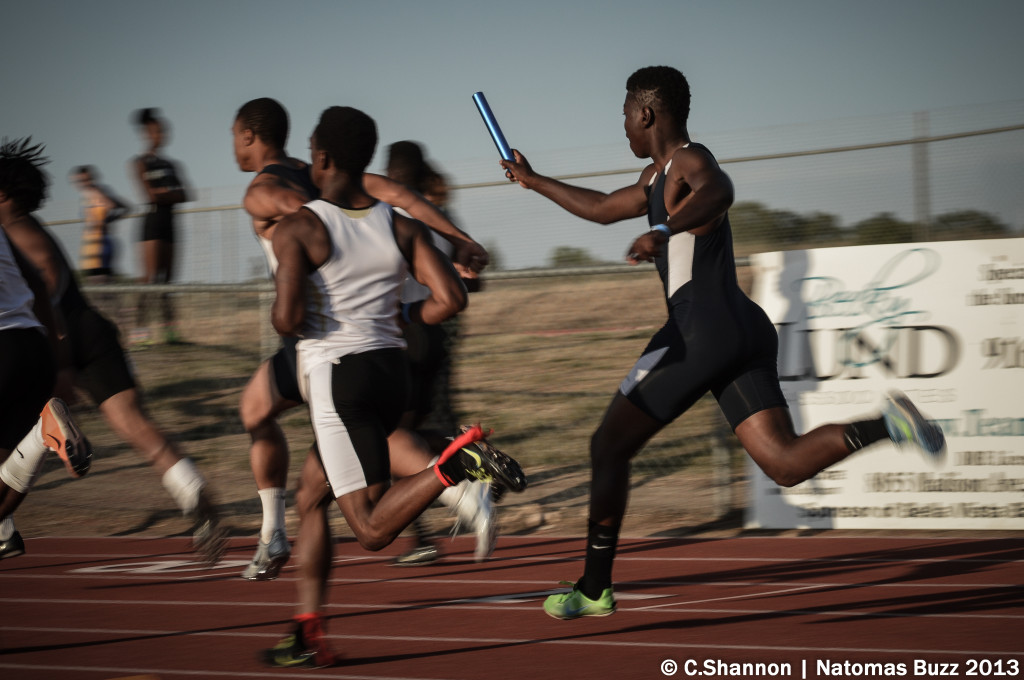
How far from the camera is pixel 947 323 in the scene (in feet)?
22.8

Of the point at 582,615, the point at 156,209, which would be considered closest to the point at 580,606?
the point at 582,615

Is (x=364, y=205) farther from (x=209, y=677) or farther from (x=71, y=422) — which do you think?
(x=71, y=422)

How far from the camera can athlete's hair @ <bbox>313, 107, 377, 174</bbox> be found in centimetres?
411

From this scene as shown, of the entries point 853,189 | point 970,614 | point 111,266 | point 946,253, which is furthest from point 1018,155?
point 111,266

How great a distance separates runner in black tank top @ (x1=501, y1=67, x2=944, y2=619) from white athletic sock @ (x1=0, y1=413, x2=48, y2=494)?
2.63m

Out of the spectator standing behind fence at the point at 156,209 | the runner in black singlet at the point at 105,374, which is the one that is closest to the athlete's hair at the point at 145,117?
the spectator standing behind fence at the point at 156,209

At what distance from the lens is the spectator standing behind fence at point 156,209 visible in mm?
10602

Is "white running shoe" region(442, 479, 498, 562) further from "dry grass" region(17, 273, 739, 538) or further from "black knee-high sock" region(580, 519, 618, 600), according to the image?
"dry grass" region(17, 273, 739, 538)

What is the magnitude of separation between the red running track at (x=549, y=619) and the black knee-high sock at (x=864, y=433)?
0.84 metres

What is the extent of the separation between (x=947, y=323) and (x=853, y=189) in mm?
2483

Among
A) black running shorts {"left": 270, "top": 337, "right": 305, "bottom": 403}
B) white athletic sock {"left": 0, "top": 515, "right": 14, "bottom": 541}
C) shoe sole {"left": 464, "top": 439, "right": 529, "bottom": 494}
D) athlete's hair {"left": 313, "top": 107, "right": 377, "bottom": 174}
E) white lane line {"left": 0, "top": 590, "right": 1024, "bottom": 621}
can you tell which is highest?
athlete's hair {"left": 313, "top": 107, "right": 377, "bottom": 174}

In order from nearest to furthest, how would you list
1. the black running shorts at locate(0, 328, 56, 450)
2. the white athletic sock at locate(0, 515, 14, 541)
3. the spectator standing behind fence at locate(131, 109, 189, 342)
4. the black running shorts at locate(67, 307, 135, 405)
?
the black running shorts at locate(0, 328, 56, 450), the black running shorts at locate(67, 307, 135, 405), the white athletic sock at locate(0, 515, 14, 541), the spectator standing behind fence at locate(131, 109, 189, 342)

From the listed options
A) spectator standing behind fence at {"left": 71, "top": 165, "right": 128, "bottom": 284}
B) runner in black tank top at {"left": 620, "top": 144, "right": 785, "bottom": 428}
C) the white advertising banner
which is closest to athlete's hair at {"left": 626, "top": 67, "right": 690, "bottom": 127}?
runner in black tank top at {"left": 620, "top": 144, "right": 785, "bottom": 428}

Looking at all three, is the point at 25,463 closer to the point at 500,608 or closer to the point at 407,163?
the point at 500,608
